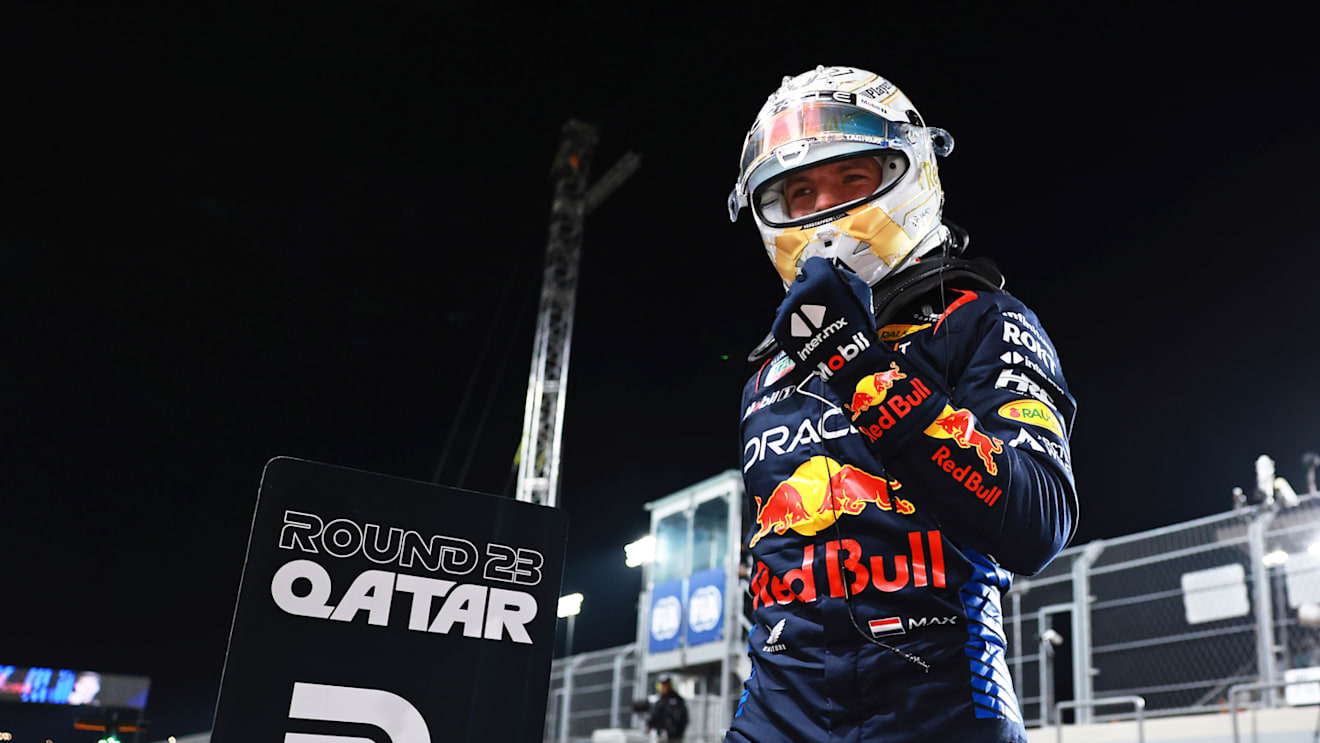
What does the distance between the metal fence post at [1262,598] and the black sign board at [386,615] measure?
716 centimetres

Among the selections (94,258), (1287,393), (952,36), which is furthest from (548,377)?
(1287,393)

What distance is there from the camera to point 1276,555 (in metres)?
7.56

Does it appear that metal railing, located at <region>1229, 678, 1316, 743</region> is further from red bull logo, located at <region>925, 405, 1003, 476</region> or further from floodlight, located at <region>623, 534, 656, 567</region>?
floodlight, located at <region>623, 534, 656, 567</region>

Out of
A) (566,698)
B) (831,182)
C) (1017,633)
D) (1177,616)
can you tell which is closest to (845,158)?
(831,182)

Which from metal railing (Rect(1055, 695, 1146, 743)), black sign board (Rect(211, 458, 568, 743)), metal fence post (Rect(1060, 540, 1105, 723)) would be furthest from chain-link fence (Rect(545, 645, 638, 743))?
black sign board (Rect(211, 458, 568, 743))

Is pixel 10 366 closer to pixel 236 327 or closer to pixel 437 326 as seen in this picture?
pixel 236 327

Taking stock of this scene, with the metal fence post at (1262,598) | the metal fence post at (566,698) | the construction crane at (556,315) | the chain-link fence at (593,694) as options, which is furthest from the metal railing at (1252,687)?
the construction crane at (556,315)

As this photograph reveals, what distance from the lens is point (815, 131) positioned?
6.72 ft

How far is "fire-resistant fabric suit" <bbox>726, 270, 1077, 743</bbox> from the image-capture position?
154cm

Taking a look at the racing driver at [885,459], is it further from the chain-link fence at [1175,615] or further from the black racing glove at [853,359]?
the chain-link fence at [1175,615]

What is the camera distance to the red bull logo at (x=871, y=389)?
1542mm

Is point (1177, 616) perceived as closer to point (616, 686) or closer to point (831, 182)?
point (831, 182)

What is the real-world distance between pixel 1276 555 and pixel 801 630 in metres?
7.31

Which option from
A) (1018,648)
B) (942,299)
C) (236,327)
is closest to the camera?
(942,299)
